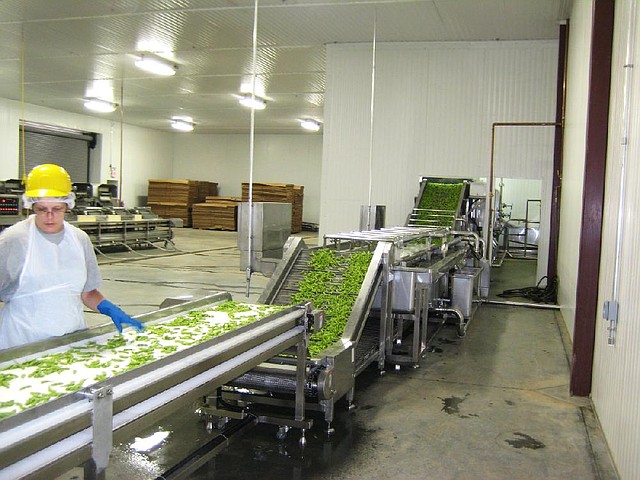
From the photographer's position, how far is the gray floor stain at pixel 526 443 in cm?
403

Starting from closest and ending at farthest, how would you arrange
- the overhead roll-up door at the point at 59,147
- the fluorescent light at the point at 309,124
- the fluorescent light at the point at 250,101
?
the fluorescent light at the point at 250,101
the overhead roll-up door at the point at 59,147
the fluorescent light at the point at 309,124

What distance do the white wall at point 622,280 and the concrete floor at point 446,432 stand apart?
301mm

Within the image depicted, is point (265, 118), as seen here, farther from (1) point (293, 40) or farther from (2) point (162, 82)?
(1) point (293, 40)

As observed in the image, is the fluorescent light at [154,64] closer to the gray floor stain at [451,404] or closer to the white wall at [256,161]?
the gray floor stain at [451,404]

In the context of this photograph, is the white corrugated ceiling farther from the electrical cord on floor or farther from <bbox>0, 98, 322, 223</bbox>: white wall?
<bbox>0, 98, 322, 223</bbox>: white wall

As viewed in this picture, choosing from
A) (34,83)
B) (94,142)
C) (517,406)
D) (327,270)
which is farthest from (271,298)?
(94,142)

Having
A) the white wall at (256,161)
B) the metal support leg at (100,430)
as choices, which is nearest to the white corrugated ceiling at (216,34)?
the white wall at (256,161)

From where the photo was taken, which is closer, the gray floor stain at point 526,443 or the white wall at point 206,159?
the gray floor stain at point 526,443

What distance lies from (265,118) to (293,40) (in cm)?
1024

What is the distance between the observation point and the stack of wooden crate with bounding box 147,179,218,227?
922 inches

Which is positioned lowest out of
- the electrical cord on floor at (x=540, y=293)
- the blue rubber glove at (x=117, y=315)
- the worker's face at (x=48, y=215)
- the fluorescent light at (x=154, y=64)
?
the electrical cord on floor at (x=540, y=293)

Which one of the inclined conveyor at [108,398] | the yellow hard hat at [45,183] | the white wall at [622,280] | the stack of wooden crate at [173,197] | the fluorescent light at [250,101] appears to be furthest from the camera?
the stack of wooden crate at [173,197]

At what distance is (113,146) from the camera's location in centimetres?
2247

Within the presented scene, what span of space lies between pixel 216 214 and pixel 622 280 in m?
19.9
